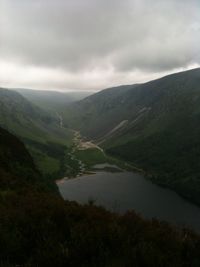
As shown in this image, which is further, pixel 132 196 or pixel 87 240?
pixel 132 196

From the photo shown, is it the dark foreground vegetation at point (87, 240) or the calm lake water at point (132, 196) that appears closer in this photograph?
the dark foreground vegetation at point (87, 240)

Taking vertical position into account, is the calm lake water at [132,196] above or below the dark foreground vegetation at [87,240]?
below

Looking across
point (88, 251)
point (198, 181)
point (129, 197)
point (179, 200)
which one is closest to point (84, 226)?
point (88, 251)

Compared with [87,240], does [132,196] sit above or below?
below

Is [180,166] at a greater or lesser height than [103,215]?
lesser

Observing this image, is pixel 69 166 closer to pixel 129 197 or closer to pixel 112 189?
pixel 112 189
